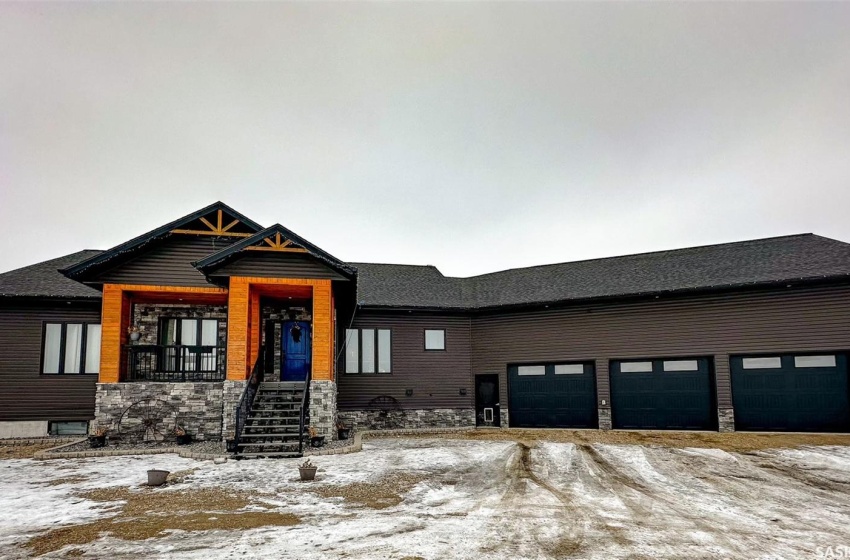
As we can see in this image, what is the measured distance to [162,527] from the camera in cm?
682

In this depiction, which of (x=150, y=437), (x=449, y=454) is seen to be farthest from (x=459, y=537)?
(x=150, y=437)

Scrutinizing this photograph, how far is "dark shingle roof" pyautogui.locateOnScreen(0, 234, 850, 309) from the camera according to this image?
16.8 m

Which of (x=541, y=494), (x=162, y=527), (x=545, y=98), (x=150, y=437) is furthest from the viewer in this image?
(x=545, y=98)

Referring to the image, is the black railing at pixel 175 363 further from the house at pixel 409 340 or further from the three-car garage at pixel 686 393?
the three-car garage at pixel 686 393

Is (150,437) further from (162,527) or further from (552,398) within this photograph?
(552,398)

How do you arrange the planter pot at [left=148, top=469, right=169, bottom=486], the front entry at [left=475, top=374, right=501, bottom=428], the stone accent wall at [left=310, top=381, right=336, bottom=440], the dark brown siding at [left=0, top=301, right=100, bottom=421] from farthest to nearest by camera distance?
the front entry at [left=475, top=374, right=501, bottom=428], the dark brown siding at [left=0, top=301, right=100, bottom=421], the stone accent wall at [left=310, top=381, right=336, bottom=440], the planter pot at [left=148, top=469, right=169, bottom=486]

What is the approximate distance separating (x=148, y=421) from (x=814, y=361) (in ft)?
65.1

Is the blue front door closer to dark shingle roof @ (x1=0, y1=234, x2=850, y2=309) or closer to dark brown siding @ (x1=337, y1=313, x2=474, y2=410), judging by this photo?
dark brown siding @ (x1=337, y1=313, x2=474, y2=410)

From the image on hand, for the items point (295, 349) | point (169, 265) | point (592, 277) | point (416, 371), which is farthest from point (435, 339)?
point (169, 265)

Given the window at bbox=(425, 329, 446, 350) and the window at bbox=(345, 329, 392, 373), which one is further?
the window at bbox=(425, 329, 446, 350)

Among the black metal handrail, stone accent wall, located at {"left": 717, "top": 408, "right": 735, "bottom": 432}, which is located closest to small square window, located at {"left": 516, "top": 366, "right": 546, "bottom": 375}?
stone accent wall, located at {"left": 717, "top": 408, "right": 735, "bottom": 432}

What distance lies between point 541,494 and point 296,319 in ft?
36.7

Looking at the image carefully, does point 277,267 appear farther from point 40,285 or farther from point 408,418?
point 40,285

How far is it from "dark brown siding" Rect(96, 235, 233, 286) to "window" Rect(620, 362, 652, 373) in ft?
46.8
